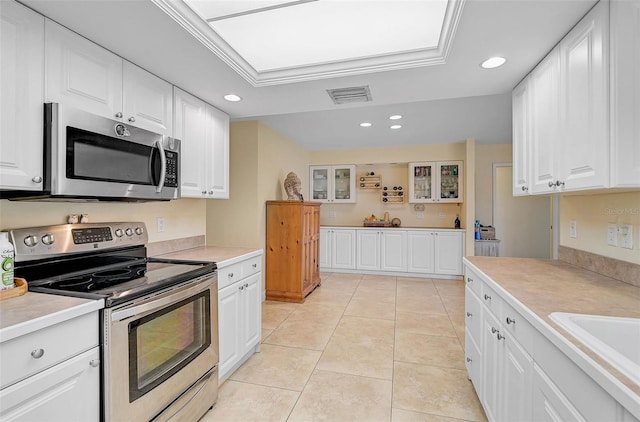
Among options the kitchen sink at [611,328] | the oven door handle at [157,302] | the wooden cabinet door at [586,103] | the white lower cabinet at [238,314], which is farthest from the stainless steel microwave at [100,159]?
the wooden cabinet door at [586,103]

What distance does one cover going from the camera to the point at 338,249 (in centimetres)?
566

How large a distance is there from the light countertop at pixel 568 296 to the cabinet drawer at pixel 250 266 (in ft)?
5.50

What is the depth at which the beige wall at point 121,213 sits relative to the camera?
1526 millimetres

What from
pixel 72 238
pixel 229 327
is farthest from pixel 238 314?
pixel 72 238


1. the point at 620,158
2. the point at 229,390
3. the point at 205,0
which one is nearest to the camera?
the point at 620,158

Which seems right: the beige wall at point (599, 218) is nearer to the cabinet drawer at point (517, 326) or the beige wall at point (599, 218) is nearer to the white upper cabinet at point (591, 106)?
the white upper cabinet at point (591, 106)

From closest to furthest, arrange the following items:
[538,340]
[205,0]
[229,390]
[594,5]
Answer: [538,340]
[594,5]
[205,0]
[229,390]

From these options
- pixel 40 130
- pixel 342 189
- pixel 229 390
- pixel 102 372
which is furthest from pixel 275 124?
pixel 102 372

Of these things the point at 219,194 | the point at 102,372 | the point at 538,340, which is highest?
the point at 219,194

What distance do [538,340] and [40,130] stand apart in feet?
7.43

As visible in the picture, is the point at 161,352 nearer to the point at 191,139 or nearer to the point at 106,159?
the point at 106,159

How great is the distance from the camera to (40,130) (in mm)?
1405

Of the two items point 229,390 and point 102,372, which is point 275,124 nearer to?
point 229,390

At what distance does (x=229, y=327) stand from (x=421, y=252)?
3909mm
